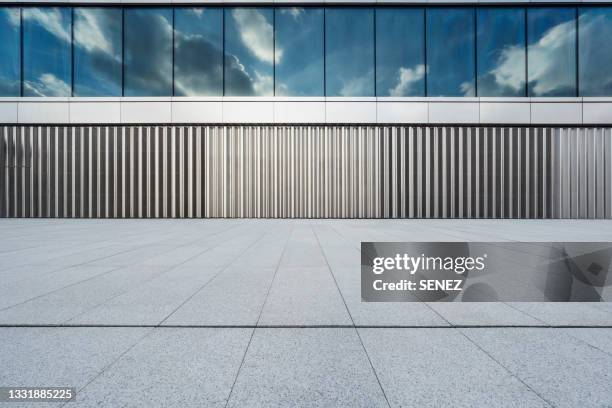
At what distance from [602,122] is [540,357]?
791 inches

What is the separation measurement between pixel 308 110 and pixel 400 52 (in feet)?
19.6

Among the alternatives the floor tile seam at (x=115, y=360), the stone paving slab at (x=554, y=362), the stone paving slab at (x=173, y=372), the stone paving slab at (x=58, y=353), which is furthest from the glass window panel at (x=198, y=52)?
the stone paving slab at (x=554, y=362)

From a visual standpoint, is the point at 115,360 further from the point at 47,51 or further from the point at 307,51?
the point at 47,51

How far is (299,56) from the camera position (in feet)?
52.7

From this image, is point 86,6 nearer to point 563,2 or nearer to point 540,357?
point 540,357

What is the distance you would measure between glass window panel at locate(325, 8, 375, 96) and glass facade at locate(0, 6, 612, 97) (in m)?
0.06

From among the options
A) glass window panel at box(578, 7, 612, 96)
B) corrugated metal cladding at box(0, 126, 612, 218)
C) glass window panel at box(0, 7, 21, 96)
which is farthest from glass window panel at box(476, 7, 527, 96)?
glass window panel at box(0, 7, 21, 96)

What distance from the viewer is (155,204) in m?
→ 15.9

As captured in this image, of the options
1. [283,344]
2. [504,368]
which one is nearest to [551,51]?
[504,368]

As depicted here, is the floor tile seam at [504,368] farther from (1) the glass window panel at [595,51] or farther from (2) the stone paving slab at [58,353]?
(1) the glass window panel at [595,51]

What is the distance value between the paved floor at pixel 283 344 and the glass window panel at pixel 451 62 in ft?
48.7

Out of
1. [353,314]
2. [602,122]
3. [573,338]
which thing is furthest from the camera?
[602,122]

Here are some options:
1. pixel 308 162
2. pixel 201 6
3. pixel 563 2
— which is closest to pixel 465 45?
pixel 563 2

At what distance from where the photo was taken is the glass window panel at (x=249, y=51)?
52.2 feet
